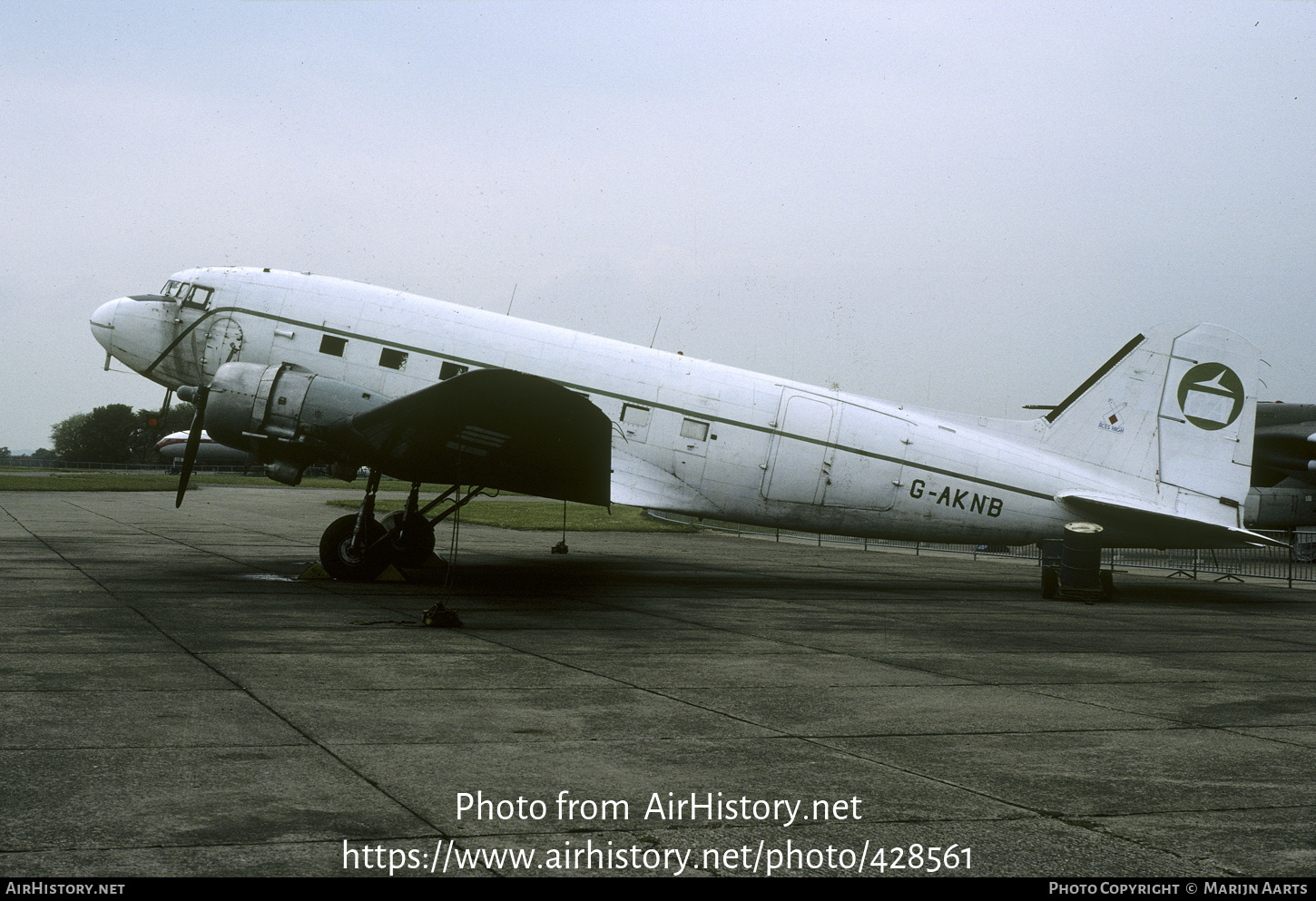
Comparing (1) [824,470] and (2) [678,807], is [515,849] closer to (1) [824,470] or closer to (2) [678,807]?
(2) [678,807]

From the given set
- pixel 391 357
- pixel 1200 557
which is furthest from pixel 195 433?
pixel 1200 557

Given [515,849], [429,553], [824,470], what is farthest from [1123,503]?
[515,849]

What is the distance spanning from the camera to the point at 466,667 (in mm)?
8305

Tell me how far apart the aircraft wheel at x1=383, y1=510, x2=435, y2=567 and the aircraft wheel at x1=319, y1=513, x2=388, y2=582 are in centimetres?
26

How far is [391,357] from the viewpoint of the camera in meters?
14.9

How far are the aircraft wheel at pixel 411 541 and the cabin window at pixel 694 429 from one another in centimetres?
426

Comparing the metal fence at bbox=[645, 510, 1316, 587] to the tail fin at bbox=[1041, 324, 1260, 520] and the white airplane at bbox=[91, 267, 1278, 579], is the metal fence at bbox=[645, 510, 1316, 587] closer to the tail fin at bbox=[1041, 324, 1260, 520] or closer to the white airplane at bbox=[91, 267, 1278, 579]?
the tail fin at bbox=[1041, 324, 1260, 520]

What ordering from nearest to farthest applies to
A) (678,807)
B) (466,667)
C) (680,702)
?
(678,807) < (680,702) < (466,667)

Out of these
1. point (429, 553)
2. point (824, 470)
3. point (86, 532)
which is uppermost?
point (824, 470)

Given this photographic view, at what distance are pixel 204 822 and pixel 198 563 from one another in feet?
42.7

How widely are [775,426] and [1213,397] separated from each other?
7.01 metres

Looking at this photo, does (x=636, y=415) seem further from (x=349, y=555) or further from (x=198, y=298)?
(x=198, y=298)

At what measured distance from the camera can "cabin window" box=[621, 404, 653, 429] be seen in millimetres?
15445
